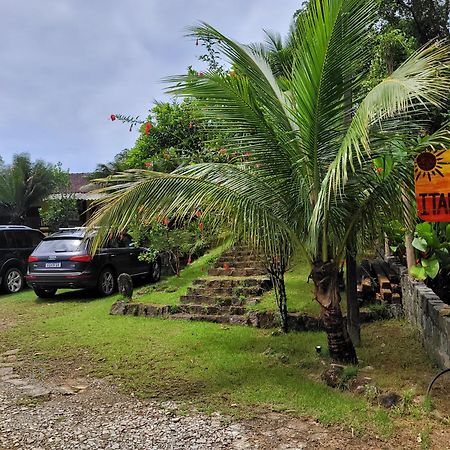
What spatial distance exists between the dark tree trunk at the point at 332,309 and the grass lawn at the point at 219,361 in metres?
0.27

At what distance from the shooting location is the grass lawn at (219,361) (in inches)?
171

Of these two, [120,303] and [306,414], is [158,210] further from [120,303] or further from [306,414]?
[120,303]

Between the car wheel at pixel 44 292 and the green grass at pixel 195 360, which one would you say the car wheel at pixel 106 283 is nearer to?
the car wheel at pixel 44 292

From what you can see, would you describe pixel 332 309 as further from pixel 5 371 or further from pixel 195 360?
pixel 5 371

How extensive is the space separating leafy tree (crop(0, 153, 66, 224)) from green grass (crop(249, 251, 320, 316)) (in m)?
18.0

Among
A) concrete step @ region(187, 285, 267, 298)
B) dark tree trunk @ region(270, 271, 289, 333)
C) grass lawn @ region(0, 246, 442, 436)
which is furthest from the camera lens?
concrete step @ region(187, 285, 267, 298)

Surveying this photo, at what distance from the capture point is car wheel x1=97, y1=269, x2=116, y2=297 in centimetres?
1045

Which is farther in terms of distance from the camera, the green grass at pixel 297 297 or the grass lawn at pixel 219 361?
the green grass at pixel 297 297

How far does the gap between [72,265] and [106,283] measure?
36.8 inches

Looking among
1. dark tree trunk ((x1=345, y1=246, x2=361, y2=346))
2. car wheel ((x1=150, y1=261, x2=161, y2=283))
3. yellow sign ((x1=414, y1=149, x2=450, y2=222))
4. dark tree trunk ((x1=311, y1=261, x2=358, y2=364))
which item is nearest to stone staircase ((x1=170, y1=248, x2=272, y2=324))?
dark tree trunk ((x1=345, y1=246, x2=361, y2=346))

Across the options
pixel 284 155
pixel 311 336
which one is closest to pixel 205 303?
pixel 311 336

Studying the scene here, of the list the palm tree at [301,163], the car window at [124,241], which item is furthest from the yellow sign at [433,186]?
the car window at [124,241]

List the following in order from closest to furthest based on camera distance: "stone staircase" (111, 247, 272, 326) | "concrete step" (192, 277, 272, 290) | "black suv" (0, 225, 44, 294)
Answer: "stone staircase" (111, 247, 272, 326) → "concrete step" (192, 277, 272, 290) → "black suv" (0, 225, 44, 294)

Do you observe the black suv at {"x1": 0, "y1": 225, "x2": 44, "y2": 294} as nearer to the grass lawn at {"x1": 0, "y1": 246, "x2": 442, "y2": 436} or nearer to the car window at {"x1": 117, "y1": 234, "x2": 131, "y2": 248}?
the car window at {"x1": 117, "y1": 234, "x2": 131, "y2": 248}
